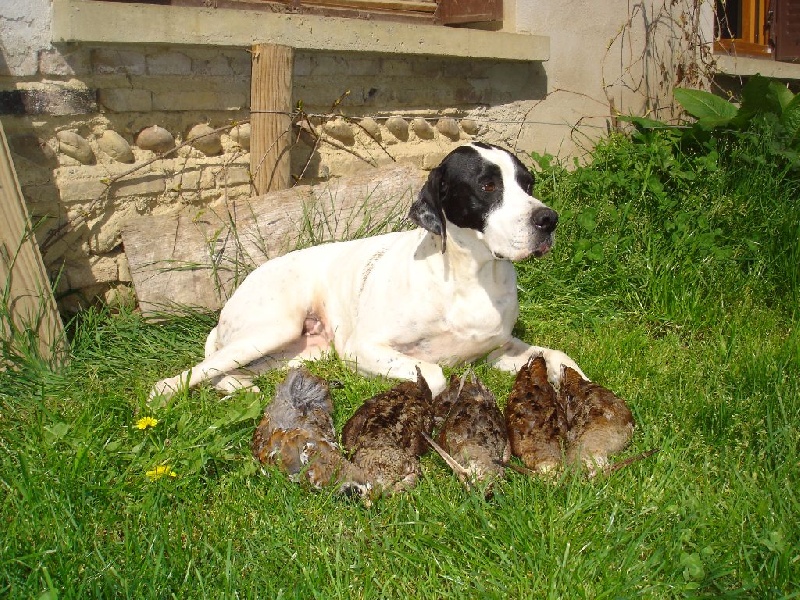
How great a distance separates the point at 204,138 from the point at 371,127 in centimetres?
123

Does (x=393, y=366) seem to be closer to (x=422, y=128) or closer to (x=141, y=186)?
(x=141, y=186)

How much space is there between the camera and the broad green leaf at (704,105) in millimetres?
5715

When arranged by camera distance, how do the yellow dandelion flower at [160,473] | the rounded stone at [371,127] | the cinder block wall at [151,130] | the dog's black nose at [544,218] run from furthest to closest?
the rounded stone at [371,127] → the cinder block wall at [151,130] → the dog's black nose at [544,218] → the yellow dandelion flower at [160,473]

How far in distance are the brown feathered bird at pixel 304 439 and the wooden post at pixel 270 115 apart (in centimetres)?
203

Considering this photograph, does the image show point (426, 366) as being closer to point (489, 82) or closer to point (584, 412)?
point (584, 412)

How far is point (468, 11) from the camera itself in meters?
6.07

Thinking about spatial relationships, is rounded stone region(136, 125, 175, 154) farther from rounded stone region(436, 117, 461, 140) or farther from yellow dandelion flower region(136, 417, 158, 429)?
yellow dandelion flower region(136, 417, 158, 429)

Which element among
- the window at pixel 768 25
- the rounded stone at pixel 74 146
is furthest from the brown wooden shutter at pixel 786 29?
the rounded stone at pixel 74 146

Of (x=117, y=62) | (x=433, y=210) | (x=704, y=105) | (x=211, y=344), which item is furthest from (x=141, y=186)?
(x=704, y=105)

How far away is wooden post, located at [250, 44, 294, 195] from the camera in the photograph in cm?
480

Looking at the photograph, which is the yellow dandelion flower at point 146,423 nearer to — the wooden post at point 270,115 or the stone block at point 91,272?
the stone block at point 91,272

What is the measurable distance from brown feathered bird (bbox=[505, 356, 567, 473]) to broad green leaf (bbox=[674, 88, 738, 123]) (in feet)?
10.4

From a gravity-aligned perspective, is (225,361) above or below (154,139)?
below

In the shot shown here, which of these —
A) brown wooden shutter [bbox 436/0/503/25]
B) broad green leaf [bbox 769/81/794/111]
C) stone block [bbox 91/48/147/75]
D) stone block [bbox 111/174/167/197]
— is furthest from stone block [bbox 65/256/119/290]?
broad green leaf [bbox 769/81/794/111]
